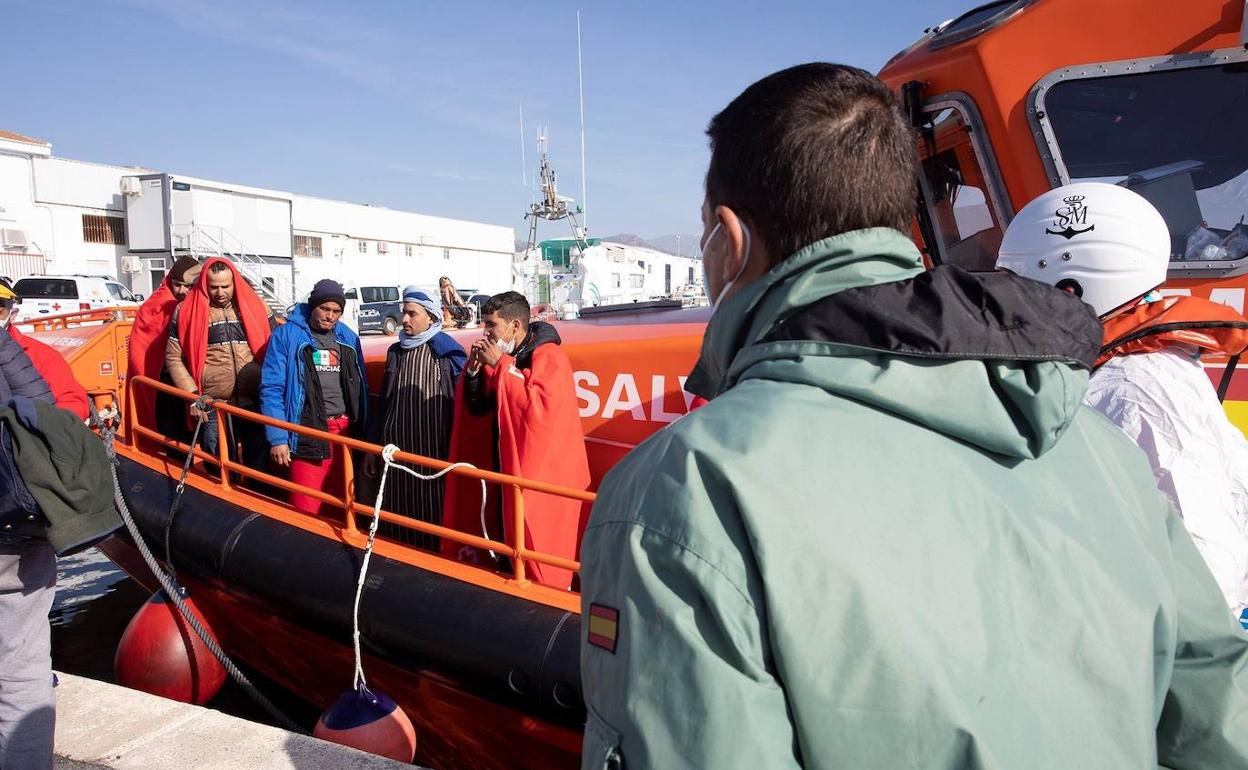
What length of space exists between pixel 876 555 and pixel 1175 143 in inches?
109

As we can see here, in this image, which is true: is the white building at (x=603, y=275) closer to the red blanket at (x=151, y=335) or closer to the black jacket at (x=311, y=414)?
the red blanket at (x=151, y=335)

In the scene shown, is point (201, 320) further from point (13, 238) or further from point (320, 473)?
point (13, 238)

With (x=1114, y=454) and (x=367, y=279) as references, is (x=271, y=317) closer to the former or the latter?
→ (x=1114, y=454)

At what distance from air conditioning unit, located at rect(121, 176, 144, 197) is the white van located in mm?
9018

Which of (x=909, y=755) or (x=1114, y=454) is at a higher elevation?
(x=1114, y=454)

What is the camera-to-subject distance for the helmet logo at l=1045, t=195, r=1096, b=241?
1.93 meters

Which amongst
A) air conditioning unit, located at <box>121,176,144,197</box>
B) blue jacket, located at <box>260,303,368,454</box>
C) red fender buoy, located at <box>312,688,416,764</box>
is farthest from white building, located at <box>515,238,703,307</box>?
air conditioning unit, located at <box>121,176,144,197</box>

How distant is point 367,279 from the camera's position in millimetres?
34875

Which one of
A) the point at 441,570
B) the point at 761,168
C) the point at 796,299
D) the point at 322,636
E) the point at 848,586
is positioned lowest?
the point at 322,636

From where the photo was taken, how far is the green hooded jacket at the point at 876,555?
0.70 meters

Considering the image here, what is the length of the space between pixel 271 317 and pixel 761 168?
5.23 meters

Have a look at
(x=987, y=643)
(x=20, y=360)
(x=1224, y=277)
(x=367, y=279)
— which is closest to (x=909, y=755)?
(x=987, y=643)

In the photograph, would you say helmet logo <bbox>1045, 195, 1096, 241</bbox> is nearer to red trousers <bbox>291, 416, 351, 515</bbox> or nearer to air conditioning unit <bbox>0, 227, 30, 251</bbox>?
red trousers <bbox>291, 416, 351, 515</bbox>

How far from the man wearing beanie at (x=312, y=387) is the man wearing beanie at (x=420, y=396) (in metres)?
0.32
